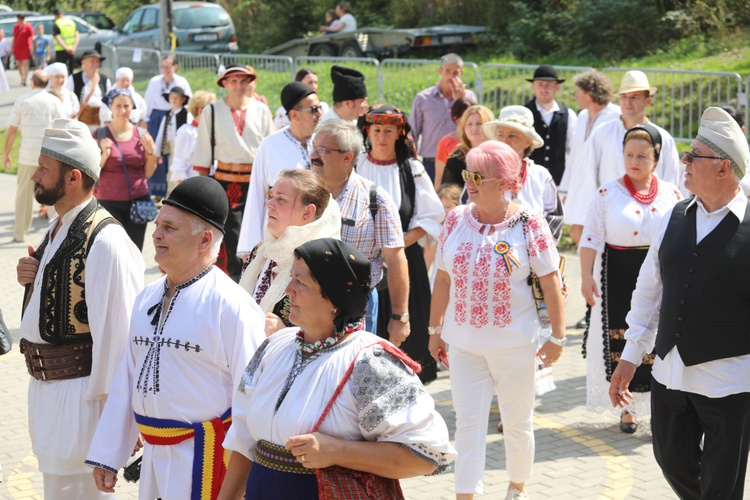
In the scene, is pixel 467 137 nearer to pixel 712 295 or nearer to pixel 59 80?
pixel 712 295

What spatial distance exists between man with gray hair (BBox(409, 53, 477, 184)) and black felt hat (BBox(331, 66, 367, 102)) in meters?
3.80

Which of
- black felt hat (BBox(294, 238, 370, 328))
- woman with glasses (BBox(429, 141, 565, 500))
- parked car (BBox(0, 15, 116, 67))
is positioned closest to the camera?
black felt hat (BBox(294, 238, 370, 328))

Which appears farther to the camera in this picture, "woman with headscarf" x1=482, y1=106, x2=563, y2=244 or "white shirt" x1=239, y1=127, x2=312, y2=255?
"woman with headscarf" x1=482, y1=106, x2=563, y2=244

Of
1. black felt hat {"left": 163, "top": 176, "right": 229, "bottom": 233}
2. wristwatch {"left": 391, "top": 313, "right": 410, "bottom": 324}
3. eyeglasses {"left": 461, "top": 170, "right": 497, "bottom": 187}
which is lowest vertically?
wristwatch {"left": 391, "top": 313, "right": 410, "bottom": 324}

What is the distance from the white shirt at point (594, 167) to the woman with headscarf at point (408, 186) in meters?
1.79

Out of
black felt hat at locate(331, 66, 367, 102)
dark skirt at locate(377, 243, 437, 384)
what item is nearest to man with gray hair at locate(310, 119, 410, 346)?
dark skirt at locate(377, 243, 437, 384)

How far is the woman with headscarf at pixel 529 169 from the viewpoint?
7.64 meters

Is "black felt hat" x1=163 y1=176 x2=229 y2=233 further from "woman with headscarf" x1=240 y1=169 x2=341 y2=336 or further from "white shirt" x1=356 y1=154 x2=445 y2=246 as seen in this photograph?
"white shirt" x1=356 y1=154 x2=445 y2=246

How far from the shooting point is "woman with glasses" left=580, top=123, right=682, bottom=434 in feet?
23.9

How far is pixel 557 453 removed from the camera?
Result: 7.34 meters

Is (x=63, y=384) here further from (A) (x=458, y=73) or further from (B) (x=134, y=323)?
(A) (x=458, y=73)

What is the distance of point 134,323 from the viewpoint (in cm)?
449

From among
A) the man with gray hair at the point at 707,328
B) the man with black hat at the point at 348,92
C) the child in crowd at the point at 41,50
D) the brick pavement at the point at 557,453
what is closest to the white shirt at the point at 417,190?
the brick pavement at the point at 557,453

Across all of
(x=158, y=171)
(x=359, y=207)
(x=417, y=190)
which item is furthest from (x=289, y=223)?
(x=158, y=171)
